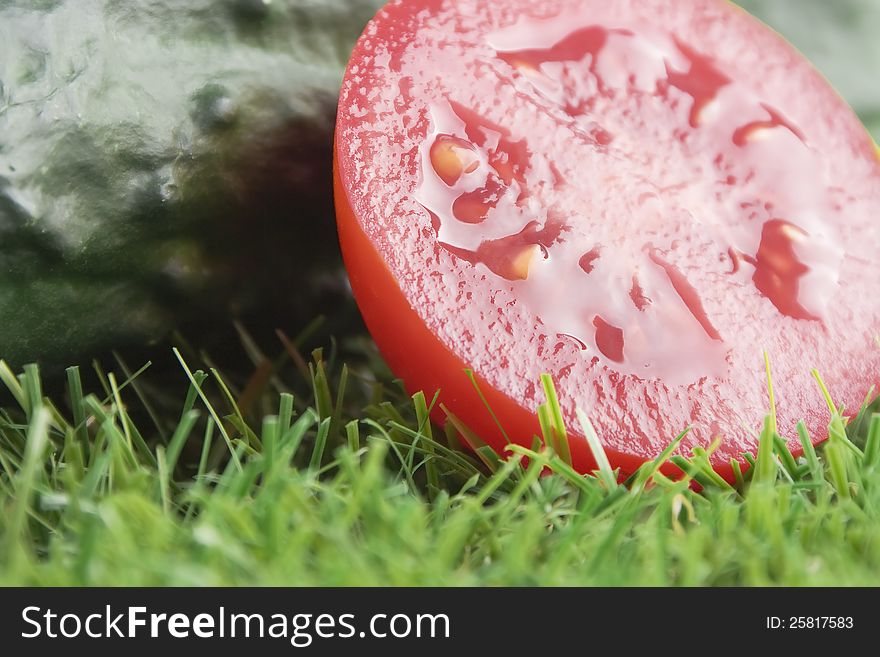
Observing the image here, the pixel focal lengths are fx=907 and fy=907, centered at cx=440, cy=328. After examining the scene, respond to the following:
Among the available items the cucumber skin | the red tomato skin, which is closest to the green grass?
the red tomato skin

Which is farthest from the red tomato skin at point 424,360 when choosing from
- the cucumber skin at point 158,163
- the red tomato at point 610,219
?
the cucumber skin at point 158,163

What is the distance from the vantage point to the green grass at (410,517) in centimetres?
56

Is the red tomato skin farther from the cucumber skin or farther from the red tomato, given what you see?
the cucumber skin

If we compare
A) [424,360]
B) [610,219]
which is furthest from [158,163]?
[610,219]

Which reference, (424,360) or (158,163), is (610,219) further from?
(158,163)

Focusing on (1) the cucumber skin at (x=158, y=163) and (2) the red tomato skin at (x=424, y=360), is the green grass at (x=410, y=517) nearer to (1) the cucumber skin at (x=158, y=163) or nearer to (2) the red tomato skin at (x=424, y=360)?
(2) the red tomato skin at (x=424, y=360)

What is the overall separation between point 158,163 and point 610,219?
48cm

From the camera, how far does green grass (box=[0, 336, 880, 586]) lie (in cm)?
56

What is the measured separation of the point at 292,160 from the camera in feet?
3.42

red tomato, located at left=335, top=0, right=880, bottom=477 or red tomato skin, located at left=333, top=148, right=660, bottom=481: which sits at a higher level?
red tomato, located at left=335, top=0, right=880, bottom=477

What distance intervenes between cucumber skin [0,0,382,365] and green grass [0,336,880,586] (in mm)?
134

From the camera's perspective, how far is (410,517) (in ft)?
1.93
